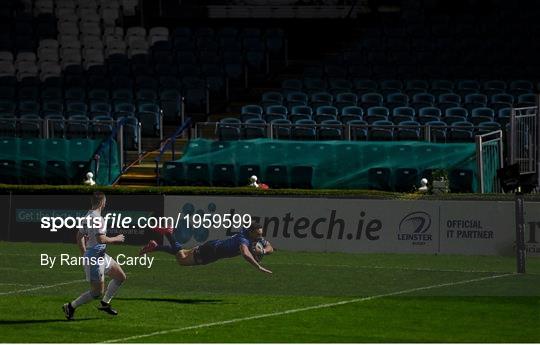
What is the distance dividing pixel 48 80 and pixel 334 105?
997cm

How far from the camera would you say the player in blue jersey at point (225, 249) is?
2828cm

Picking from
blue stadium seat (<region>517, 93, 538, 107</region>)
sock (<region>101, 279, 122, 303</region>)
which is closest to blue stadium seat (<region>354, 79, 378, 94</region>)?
blue stadium seat (<region>517, 93, 538, 107</region>)

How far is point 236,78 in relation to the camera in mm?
44625

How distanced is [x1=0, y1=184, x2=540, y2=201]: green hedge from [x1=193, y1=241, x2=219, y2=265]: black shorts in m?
3.63

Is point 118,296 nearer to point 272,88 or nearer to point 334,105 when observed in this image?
point 334,105

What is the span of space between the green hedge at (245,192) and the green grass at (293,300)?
1.39 meters

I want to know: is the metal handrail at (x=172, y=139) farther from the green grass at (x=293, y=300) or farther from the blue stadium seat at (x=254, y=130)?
the green grass at (x=293, y=300)

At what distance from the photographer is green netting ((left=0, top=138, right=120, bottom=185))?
38.4 m

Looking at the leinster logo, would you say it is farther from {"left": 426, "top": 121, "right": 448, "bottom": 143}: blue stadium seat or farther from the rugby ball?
{"left": 426, "top": 121, "right": 448, "bottom": 143}: blue stadium seat

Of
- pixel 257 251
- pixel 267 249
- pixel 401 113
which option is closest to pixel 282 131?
pixel 401 113

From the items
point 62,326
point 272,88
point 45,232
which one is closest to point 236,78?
point 272,88

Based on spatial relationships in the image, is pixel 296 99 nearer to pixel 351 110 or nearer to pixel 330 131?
pixel 351 110

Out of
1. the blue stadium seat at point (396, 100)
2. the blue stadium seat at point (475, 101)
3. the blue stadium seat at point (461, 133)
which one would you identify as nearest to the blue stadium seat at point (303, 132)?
the blue stadium seat at point (396, 100)

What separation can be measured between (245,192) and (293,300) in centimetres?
861
